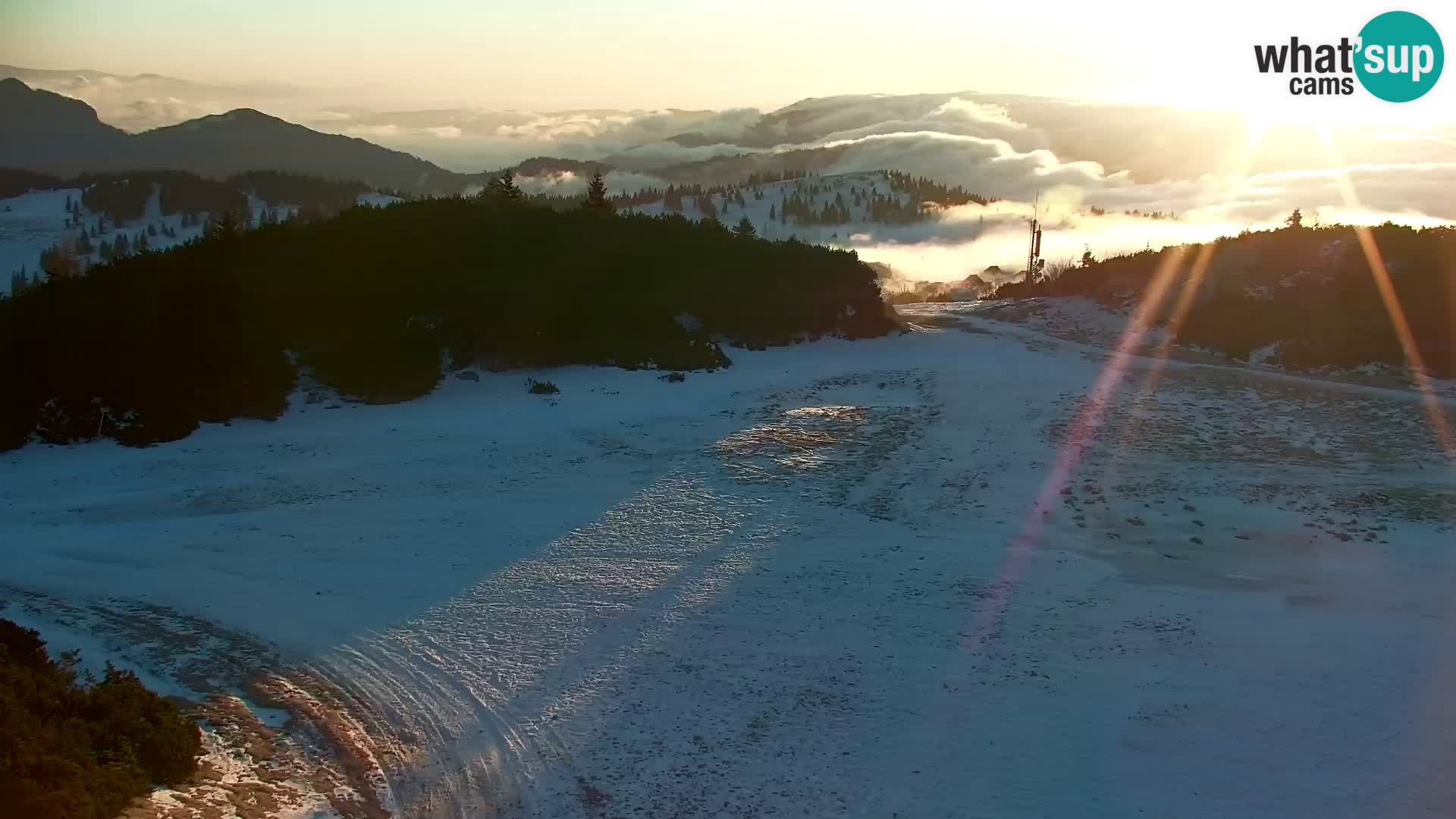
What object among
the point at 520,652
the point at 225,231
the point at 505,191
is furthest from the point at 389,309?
the point at 520,652

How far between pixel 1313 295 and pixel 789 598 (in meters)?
24.2

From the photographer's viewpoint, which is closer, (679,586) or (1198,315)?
(679,586)

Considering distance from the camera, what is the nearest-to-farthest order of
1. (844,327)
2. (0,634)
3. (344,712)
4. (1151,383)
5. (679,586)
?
(0,634) → (344,712) → (679,586) → (1151,383) → (844,327)

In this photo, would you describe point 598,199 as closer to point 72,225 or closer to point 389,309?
point 389,309

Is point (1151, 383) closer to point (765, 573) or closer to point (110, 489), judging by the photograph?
point (765, 573)

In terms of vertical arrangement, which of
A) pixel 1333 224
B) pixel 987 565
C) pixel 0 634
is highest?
pixel 1333 224

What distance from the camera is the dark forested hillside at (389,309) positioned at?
61.1ft

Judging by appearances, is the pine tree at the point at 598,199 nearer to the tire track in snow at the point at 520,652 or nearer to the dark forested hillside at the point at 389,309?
the dark forested hillside at the point at 389,309

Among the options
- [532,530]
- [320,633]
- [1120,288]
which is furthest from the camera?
[1120,288]

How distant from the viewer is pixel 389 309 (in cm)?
2338

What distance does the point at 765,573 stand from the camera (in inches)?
510

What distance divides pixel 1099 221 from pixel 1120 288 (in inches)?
6454

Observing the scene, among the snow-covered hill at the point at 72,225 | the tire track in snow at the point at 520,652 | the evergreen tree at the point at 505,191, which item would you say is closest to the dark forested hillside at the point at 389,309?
the evergreen tree at the point at 505,191

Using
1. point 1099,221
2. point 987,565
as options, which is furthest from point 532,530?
point 1099,221
